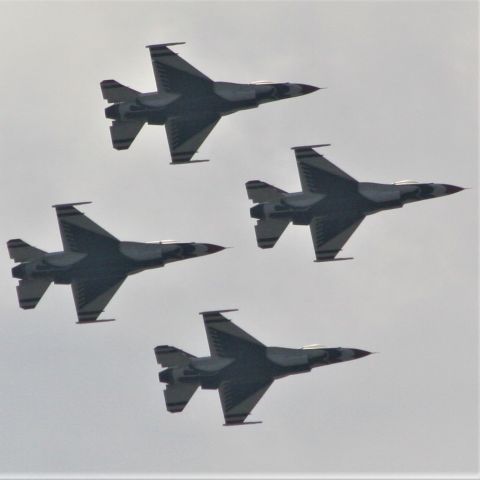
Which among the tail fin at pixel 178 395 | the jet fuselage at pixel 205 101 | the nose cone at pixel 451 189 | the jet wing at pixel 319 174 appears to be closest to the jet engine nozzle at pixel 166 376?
the tail fin at pixel 178 395

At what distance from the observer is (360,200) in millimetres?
119438

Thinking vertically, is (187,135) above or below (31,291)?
above

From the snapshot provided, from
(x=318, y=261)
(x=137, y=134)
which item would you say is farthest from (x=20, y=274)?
(x=318, y=261)

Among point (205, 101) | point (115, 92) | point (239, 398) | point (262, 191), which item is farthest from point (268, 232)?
point (115, 92)

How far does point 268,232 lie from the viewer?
119500mm

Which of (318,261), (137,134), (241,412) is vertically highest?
(137,134)

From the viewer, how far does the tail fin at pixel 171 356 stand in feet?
390

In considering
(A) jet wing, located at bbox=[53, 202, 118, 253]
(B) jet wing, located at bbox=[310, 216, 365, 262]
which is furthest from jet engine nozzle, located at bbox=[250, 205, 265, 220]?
(A) jet wing, located at bbox=[53, 202, 118, 253]

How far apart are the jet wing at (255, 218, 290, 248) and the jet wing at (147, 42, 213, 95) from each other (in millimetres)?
9671

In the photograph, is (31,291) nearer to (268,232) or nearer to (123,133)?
(123,133)

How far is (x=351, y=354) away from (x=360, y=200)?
34.1 feet

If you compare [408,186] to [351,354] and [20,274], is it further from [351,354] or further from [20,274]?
[20,274]

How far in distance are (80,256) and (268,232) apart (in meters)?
12.7

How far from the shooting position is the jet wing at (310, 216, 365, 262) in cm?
12062
